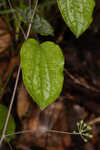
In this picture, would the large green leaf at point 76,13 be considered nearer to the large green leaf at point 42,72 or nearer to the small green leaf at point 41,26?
the large green leaf at point 42,72

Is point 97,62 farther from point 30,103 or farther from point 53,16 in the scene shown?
point 30,103

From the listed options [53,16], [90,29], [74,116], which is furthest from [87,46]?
[74,116]

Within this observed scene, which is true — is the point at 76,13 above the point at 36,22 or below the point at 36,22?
above

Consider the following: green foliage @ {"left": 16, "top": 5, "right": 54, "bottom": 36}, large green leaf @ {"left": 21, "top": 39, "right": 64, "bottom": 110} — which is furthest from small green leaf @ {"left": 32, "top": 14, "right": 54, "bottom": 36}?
large green leaf @ {"left": 21, "top": 39, "right": 64, "bottom": 110}

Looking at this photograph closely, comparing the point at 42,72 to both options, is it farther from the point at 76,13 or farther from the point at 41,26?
the point at 41,26

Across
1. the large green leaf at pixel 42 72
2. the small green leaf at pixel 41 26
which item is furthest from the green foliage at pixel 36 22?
the large green leaf at pixel 42 72

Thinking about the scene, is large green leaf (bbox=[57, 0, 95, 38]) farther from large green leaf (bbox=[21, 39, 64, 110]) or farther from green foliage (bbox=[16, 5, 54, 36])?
green foliage (bbox=[16, 5, 54, 36])

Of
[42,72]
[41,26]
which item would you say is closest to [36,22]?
[41,26]
